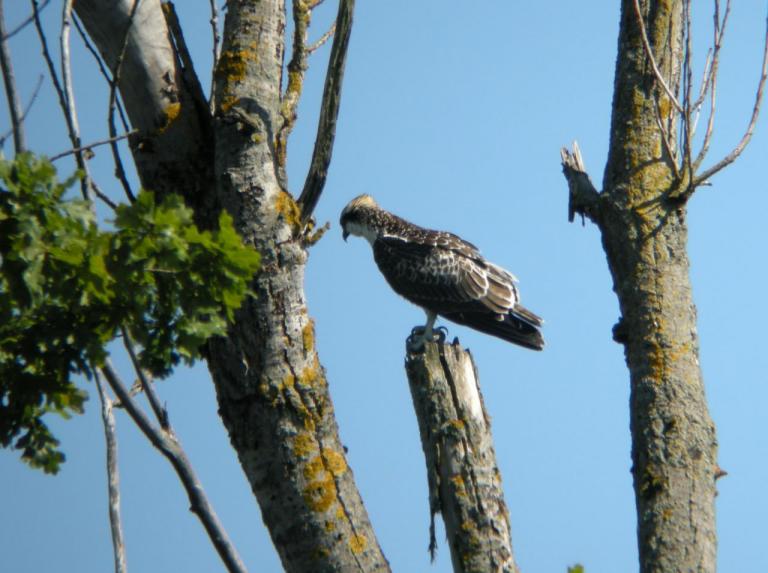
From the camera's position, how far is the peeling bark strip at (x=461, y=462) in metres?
5.45

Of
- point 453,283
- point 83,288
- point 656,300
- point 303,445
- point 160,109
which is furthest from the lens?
point 453,283

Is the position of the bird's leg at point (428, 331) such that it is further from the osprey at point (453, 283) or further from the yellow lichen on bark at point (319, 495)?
the yellow lichen on bark at point (319, 495)

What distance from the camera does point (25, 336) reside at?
4441 mm

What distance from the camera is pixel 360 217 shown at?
11.6m

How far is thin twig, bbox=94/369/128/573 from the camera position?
242 inches

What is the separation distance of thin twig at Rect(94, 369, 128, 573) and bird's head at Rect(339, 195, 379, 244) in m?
4.85

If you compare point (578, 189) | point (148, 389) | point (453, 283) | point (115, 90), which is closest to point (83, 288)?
point (148, 389)

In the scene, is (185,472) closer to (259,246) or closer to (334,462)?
(334,462)

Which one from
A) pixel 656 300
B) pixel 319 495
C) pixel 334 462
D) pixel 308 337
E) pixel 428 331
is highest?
pixel 428 331

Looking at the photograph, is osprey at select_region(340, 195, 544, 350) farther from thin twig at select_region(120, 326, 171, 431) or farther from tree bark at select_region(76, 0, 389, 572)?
thin twig at select_region(120, 326, 171, 431)

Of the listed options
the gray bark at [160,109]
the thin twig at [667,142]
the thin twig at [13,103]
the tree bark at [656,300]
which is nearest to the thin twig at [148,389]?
the thin twig at [13,103]

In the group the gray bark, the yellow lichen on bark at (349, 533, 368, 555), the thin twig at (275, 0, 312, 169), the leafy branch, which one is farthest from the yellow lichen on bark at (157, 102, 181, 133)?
the yellow lichen on bark at (349, 533, 368, 555)

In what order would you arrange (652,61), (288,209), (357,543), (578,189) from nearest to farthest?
(357,543) < (288,209) < (652,61) < (578,189)

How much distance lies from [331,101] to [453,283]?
458 centimetres
